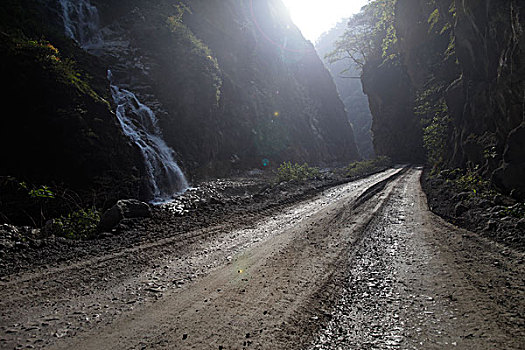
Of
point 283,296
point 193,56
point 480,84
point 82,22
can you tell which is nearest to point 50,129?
point 283,296

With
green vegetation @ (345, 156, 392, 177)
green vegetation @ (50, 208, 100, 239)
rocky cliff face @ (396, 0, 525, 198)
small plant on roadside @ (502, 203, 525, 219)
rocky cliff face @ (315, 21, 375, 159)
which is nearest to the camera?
small plant on roadside @ (502, 203, 525, 219)

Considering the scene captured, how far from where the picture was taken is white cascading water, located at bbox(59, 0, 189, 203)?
407 inches

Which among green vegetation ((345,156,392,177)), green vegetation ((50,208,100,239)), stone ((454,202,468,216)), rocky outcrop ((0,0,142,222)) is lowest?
stone ((454,202,468,216))

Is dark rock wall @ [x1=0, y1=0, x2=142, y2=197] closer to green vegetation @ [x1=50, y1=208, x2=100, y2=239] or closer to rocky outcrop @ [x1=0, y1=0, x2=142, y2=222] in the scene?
rocky outcrop @ [x1=0, y1=0, x2=142, y2=222]

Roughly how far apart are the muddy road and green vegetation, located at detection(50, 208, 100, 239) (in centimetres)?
154

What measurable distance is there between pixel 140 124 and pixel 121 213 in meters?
7.93

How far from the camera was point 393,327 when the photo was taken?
6.54 feet

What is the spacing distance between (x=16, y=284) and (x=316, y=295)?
3.44 meters

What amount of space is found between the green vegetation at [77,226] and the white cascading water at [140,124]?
11.4 ft

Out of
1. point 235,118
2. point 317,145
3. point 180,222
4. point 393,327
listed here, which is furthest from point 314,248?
point 317,145

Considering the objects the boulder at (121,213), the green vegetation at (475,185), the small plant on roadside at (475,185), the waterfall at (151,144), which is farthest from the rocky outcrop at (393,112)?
the boulder at (121,213)

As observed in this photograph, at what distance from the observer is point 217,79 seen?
17562 millimetres

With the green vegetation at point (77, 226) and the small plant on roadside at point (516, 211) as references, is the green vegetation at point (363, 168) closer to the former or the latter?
the small plant on roadside at point (516, 211)

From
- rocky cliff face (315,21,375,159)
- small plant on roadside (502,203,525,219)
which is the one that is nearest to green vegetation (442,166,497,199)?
small plant on roadside (502,203,525,219)
